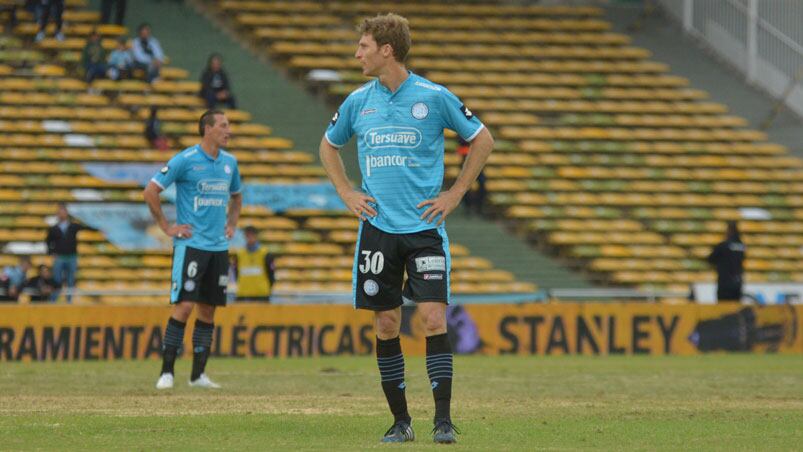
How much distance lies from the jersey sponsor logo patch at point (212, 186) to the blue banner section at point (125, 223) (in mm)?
12754

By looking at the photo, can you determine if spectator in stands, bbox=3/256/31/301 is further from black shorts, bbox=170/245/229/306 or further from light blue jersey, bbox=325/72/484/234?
light blue jersey, bbox=325/72/484/234

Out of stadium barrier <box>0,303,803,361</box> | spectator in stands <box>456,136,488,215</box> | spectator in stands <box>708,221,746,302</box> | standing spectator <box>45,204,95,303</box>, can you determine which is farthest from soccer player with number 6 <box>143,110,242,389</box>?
spectator in stands <box>456,136,488,215</box>

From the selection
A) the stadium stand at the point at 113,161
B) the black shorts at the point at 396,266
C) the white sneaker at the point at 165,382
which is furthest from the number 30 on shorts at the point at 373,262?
the stadium stand at the point at 113,161

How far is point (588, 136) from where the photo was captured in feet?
110

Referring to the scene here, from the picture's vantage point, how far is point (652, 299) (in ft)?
88.7

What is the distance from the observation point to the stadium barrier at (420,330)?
2059 centimetres

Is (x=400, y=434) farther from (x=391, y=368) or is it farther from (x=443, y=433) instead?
(x=391, y=368)

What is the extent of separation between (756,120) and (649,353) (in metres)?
14.4

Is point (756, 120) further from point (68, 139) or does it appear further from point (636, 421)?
point (636, 421)

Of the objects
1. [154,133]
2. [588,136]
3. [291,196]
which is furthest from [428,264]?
[588,136]

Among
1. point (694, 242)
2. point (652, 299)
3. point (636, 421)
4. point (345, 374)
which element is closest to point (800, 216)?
point (694, 242)

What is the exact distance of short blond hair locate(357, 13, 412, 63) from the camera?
8938 mm

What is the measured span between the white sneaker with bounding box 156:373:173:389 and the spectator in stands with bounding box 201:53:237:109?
1615 cm

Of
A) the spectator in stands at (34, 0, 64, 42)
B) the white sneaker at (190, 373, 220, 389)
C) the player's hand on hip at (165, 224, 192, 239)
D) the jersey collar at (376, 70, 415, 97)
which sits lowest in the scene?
the white sneaker at (190, 373, 220, 389)
